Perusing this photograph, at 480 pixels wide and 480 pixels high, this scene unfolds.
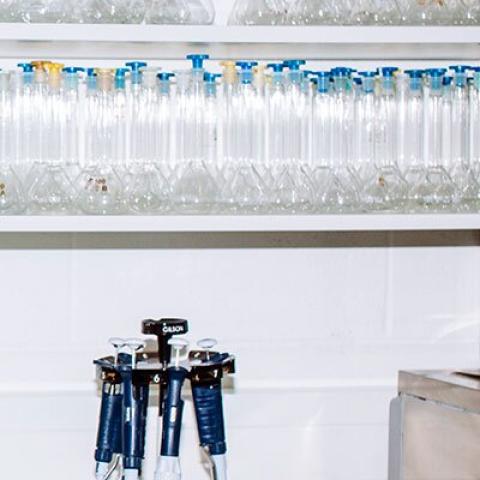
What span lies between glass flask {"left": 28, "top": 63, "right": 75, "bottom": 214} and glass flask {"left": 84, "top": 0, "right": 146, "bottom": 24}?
4.9 inches

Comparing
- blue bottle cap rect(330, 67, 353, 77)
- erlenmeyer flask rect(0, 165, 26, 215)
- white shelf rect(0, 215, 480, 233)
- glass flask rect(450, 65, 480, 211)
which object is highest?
blue bottle cap rect(330, 67, 353, 77)

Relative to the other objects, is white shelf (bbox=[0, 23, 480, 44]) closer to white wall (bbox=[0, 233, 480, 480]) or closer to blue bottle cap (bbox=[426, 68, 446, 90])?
blue bottle cap (bbox=[426, 68, 446, 90])

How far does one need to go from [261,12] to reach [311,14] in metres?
0.10

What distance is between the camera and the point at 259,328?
2336mm

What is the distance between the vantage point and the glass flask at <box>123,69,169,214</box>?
208cm

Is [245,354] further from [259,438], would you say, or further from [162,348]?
[162,348]

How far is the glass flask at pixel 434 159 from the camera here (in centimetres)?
213

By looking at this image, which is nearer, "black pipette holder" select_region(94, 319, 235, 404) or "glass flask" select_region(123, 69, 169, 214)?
"black pipette holder" select_region(94, 319, 235, 404)

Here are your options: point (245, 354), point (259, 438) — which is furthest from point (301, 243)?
point (259, 438)

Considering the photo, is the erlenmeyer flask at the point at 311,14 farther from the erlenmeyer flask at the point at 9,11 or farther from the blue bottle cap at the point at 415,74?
the erlenmeyer flask at the point at 9,11

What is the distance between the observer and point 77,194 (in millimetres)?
2070

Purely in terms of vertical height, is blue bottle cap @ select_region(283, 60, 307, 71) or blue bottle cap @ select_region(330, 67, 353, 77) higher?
blue bottle cap @ select_region(283, 60, 307, 71)

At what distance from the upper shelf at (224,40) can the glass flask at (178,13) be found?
47mm

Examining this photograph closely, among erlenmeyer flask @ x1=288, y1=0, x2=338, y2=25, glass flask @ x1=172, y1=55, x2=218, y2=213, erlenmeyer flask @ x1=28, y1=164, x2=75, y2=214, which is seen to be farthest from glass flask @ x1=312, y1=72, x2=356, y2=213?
erlenmeyer flask @ x1=28, y1=164, x2=75, y2=214
